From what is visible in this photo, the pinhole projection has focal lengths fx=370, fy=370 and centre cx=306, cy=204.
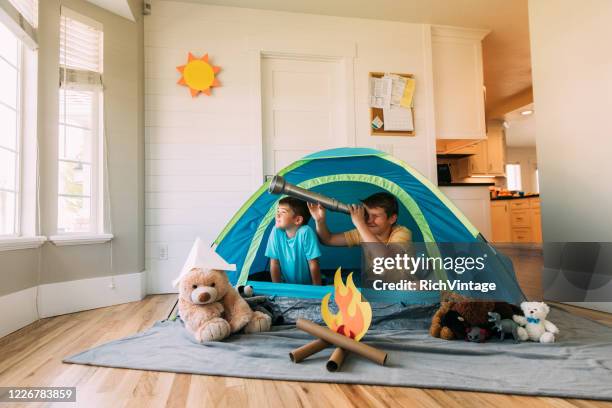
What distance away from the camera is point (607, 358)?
4.10 ft

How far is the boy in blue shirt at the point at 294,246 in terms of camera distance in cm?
190

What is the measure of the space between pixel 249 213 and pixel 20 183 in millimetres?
1175

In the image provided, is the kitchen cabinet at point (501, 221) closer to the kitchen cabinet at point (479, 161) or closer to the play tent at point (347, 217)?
the kitchen cabinet at point (479, 161)

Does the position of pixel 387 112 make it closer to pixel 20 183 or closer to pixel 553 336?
pixel 553 336

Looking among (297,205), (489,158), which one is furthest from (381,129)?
(489,158)

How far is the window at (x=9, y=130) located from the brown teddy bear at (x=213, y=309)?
1.02 metres

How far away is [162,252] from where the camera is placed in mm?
2719

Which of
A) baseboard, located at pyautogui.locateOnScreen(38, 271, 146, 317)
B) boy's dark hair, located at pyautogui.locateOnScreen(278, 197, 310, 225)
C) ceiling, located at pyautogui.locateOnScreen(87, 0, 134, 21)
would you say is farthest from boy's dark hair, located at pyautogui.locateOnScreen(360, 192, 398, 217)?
ceiling, located at pyautogui.locateOnScreen(87, 0, 134, 21)

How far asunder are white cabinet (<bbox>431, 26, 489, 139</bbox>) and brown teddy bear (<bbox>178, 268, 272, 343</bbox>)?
7.65ft

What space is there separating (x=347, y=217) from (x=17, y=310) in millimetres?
1740

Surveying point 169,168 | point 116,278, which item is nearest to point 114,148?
point 169,168

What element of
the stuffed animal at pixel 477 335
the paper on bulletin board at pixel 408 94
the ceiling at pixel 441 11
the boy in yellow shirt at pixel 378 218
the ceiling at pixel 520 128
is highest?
the ceiling at pixel 441 11

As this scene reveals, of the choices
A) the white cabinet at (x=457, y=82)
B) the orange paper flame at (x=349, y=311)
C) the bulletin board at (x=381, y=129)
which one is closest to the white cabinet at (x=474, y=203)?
the white cabinet at (x=457, y=82)

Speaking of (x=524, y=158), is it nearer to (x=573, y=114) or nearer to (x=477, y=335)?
(x=573, y=114)
